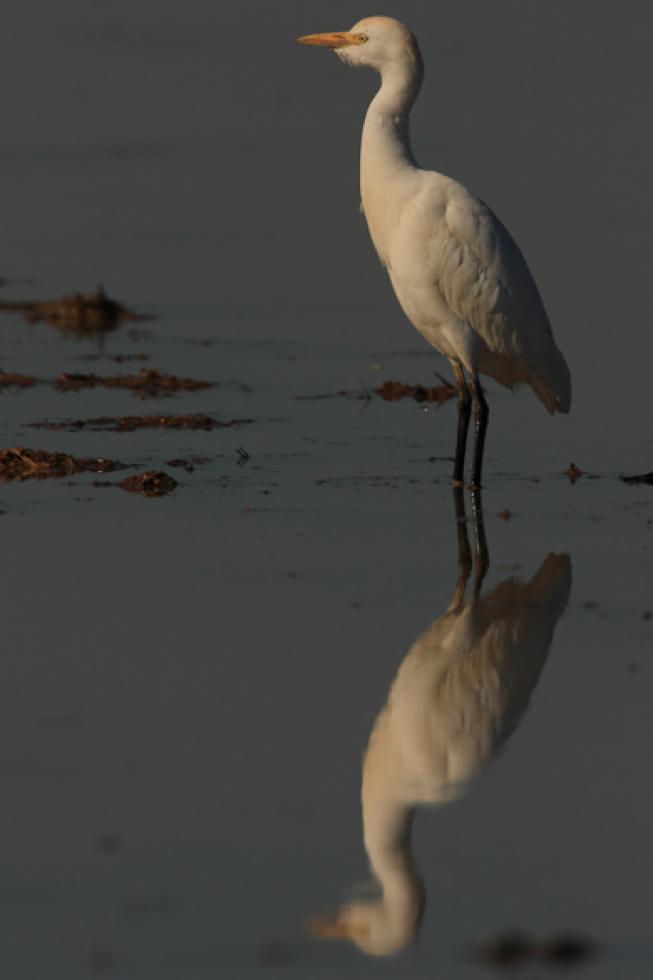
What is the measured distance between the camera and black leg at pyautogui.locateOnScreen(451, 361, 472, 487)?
1145 centimetres

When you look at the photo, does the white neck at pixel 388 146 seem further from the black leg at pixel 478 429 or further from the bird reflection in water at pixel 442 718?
the bird reflection in water at pixel 442 718

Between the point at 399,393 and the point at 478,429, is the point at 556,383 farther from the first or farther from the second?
the point at 399,393

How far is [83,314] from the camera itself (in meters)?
15.9

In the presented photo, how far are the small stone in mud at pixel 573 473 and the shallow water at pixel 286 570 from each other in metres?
0.06

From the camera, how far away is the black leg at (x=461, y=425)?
11.5m

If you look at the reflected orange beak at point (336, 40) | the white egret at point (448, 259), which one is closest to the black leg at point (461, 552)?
the white egret at point (448, 259)

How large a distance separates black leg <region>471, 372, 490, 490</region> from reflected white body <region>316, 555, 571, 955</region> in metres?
1.76

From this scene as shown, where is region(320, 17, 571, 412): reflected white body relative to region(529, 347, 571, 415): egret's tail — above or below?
above

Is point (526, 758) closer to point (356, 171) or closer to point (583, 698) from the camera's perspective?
point (583, 698)

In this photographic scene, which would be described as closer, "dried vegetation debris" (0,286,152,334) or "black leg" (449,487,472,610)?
"black leg" (449,487,472,610)

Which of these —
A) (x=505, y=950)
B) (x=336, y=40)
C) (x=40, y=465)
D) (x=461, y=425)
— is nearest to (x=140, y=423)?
(x=40, y=465)

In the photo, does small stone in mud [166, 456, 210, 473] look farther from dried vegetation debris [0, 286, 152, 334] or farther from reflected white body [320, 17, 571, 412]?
dried vegetation debris [0, 286, 152, 334]

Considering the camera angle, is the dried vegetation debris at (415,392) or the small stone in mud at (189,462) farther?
the dried vegetation debris at (415,392)

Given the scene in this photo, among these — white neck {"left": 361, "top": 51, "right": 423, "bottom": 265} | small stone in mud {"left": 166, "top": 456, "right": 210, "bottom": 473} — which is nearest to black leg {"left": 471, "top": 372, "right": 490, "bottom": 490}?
white neck {"left": 361, "top": 51, "right": 423, "bottom": 265}
